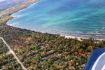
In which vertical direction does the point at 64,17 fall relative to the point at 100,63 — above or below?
below

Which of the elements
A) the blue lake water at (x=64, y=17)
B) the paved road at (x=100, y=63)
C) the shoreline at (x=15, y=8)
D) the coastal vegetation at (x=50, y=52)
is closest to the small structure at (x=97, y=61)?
the paved road at (x=100, y=63)

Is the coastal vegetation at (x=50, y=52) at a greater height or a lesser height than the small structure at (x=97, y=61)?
lesser

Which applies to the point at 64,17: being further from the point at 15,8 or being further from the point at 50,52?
the point at 15,8

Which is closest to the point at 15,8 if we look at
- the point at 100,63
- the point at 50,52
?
the point at 50,52

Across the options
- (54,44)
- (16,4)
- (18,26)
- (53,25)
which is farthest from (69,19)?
(16,4)

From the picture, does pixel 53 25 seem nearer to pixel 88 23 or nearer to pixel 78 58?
pixel 88 23

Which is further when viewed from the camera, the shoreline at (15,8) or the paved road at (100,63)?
the shoreline at (15,8)

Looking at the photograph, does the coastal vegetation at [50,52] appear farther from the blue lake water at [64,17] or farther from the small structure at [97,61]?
the small structure at [97,61]
